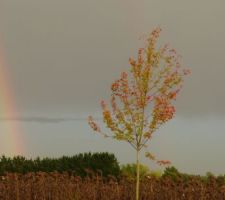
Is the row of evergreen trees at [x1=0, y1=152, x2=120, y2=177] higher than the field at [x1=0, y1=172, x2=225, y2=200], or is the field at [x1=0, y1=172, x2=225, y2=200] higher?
the row of evergreen trees at [x1=0, y1=152, x2=120, y2=177]

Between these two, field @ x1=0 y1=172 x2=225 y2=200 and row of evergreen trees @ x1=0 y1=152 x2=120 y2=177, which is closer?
field @ x1=0 y1=172 x2=225 y2=200

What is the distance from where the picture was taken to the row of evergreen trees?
885 inches

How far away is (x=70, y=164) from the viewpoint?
22953 mm

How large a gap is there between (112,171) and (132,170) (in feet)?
10.7

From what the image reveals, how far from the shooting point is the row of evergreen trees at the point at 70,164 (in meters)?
22.5

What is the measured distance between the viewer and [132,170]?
25438 millimetres

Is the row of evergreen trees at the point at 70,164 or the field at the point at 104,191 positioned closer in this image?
the field at the point at 104,191

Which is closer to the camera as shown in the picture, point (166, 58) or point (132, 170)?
point (166, 58)

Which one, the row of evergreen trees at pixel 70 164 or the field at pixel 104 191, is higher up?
the row of evergreen trees at pixel 70 164

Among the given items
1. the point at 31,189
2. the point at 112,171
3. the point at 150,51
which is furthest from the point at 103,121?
the point at 112,171

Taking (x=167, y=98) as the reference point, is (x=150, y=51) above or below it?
above

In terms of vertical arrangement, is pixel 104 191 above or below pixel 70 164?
below

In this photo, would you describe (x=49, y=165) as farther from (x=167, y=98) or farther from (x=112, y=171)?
(x=167, y=98)

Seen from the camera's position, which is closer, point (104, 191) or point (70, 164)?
point (104, 191)
